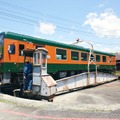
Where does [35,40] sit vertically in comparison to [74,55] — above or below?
above

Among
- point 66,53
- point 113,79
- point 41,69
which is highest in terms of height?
point 66,53

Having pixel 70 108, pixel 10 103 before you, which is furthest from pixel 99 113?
pixel 10 103

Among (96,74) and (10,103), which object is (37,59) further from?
(96,74)

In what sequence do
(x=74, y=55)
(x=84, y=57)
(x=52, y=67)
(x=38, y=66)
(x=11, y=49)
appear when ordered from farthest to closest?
1. (x=84, y=57)
2. (x=74, y=55)
3. (x=52, y=67)
4. (x=11, y=49)
5. (x=38, y=66)

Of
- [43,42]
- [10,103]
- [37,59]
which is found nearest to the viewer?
[10,103]

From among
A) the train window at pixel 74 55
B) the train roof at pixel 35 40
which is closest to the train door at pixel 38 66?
the train roof at pixel 35 40

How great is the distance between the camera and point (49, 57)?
51.5ft

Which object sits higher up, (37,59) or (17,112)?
(37,59)

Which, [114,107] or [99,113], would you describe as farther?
[114,107]

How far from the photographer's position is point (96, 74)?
17906 mm

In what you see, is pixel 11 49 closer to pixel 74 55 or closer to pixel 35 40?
pixel 35 40

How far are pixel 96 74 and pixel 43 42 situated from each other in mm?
5190

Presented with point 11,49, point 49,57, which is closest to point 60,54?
point 49,57

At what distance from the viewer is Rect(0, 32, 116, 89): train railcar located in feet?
43.5
